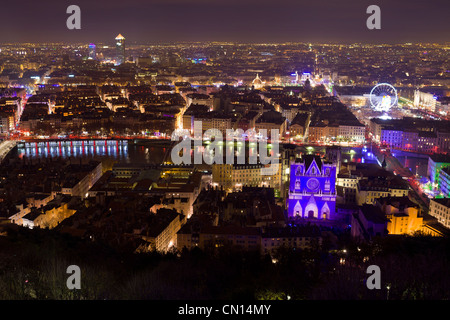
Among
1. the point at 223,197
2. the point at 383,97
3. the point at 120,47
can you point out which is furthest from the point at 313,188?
the point at 120,47

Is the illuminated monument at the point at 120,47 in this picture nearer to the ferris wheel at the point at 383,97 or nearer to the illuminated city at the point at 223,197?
the illuminated city at the point at 223,197

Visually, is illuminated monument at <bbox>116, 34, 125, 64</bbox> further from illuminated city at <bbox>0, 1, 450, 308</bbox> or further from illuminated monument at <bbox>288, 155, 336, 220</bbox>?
illuminated monument at <bbox>288, 155, 336, 220</bbox>

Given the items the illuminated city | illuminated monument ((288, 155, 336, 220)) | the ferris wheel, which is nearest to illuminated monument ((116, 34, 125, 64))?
the illuminated city

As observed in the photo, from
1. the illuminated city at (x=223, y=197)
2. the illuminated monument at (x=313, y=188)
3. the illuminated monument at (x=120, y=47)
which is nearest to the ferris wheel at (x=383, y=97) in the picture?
the illuminated city at (x=223, y=197)

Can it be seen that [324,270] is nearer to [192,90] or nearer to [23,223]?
[23,223]

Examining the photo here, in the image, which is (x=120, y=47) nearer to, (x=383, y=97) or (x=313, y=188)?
(x=383, y=97)

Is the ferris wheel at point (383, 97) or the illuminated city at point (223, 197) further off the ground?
the ferris wheel at point (383, 97)
